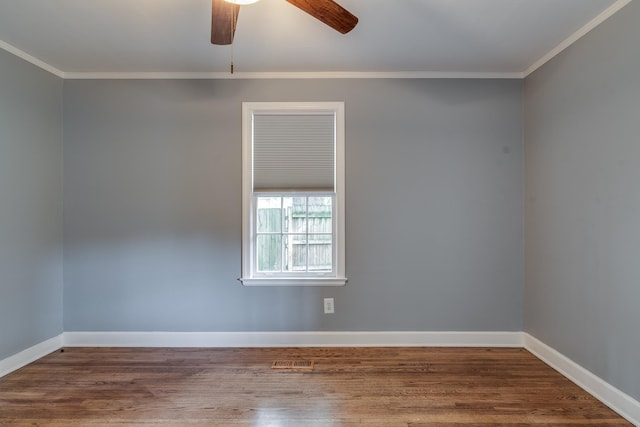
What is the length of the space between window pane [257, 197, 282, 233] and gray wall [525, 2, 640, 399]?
2138 mm

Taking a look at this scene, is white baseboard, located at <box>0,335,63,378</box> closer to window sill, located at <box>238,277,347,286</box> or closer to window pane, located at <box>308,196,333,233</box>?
window sill, located at <box>238,277,347,286</box>

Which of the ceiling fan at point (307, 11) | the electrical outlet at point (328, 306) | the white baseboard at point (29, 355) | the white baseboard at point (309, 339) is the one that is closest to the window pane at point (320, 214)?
the electrical outlet at point (328, 306)

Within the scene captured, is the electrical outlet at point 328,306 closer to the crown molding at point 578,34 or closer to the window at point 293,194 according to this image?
the window at point 293,194

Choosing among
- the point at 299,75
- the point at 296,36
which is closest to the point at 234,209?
the point at 299,75

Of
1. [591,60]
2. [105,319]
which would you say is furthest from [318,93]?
[105,319]

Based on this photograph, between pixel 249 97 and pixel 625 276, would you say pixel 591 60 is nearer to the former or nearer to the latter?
pixel 625 276

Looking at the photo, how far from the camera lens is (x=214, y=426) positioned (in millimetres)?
1711

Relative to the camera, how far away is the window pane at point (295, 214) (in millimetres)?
2750

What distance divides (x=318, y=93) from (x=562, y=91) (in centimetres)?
184

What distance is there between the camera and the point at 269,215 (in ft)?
9.04

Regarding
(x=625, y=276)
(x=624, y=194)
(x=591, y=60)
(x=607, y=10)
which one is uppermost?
(x=607, y=10)

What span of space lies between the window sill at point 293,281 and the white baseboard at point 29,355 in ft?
5.39

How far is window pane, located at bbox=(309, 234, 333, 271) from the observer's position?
9.02ft

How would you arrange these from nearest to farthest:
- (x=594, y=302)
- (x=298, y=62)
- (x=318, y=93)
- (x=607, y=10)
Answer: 1. (x=607, y=10)
2. (x=594, y=302)
3. (x=298, y=62)
4. (x=318, y=93)
